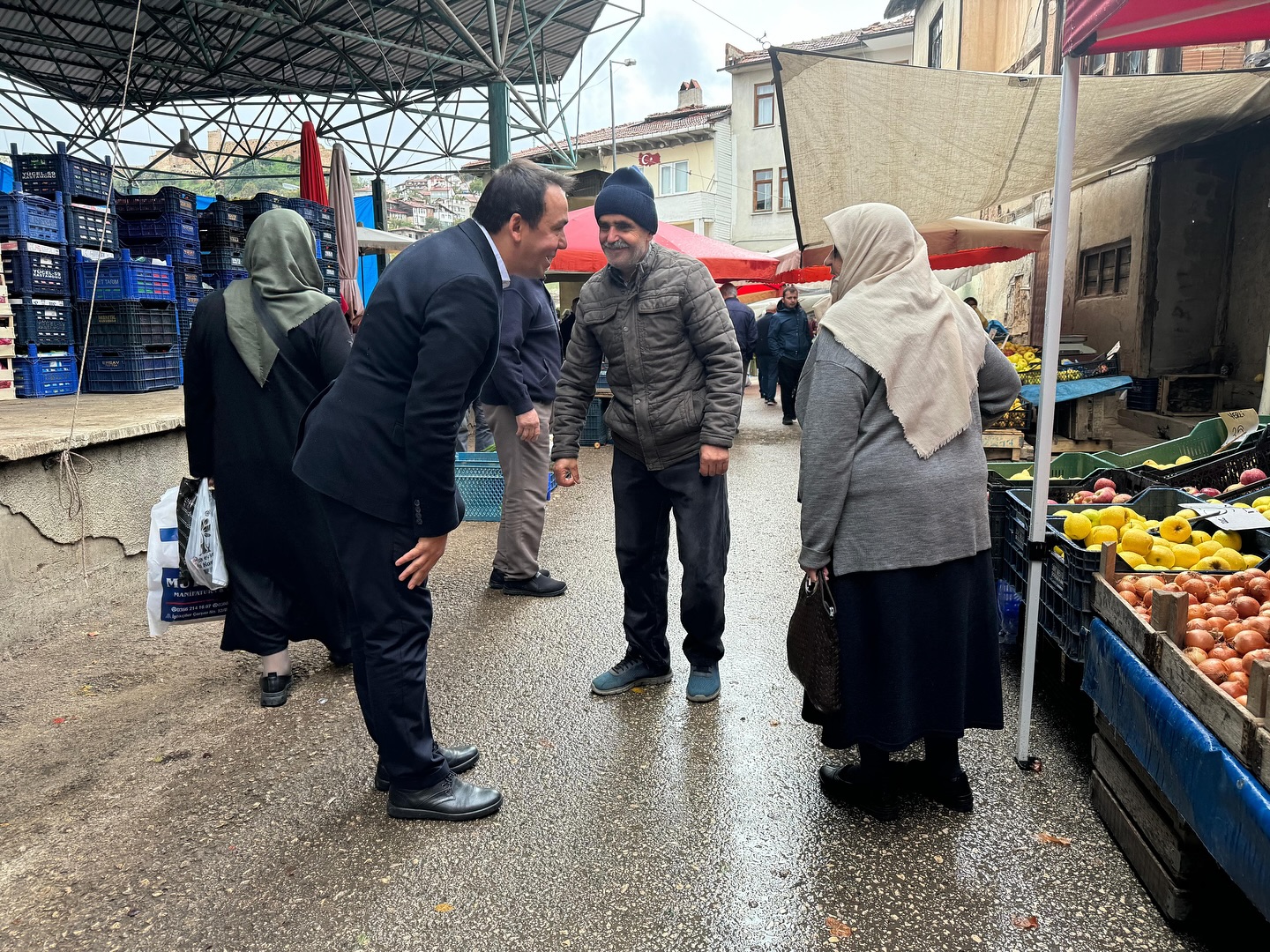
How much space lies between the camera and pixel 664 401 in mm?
3602

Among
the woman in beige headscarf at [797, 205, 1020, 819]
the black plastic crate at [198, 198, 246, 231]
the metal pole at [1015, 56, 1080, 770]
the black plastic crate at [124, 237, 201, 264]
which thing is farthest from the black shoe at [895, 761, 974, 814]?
the black plastic crate at [198, 198, 246, 231]

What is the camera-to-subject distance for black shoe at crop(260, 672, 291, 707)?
3854mm

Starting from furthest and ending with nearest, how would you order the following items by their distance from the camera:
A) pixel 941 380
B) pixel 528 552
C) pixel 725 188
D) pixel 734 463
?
pixel 725 188 < pixel 734 463 < pixel 528 552 < pixel 941 380

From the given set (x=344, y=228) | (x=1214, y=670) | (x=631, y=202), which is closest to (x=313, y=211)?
(x=344, y=228)

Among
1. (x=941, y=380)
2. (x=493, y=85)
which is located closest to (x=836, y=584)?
(x=941, y=380)

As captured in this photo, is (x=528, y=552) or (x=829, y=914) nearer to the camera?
(x=829, y=914)

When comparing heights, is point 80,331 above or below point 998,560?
above

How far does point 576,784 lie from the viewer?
3.18 meters

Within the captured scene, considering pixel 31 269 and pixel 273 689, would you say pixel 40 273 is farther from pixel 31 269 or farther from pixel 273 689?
pixel 273 689

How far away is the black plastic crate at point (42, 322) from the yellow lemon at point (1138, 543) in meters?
7.60

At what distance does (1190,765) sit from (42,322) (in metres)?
8.02

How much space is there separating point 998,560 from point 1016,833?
1.65 metres

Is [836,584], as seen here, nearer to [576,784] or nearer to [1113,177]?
[576,784]

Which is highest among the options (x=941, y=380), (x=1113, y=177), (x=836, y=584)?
(x=1113, y=177)
